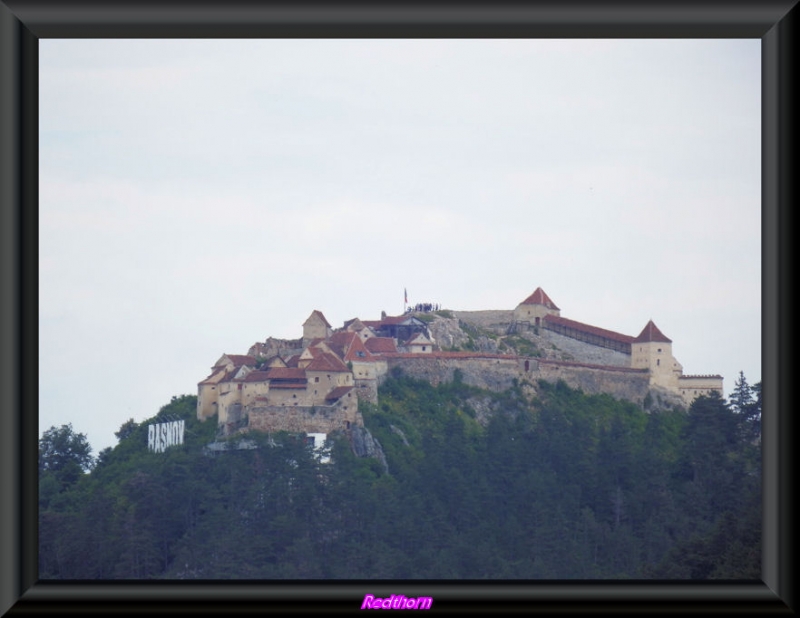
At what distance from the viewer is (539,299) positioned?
55062 mm

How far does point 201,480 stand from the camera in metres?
43.8

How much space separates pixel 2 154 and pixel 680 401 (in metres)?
50.1

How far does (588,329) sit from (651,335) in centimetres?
267

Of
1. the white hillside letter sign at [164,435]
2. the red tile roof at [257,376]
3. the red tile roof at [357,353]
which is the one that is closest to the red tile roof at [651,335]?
the red tile roof at [357,353]

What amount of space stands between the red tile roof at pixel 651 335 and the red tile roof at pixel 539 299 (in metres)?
4.13

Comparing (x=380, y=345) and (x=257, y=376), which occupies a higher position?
(x=380, y=345)

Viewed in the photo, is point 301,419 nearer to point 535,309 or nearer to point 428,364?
point 428,364

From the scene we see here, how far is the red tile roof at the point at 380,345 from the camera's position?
47219 millimetres

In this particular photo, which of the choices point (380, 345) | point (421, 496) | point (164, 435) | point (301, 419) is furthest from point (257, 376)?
point (421, 496)

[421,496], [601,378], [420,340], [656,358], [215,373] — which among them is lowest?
[421,496]

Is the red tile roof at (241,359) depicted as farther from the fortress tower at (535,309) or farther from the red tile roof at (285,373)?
the fortress tower at (535,309)

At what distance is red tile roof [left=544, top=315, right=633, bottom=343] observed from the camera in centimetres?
5422

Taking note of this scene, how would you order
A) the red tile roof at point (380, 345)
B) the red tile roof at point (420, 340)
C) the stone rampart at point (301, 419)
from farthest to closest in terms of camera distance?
1. the red tile roof at point (420, 340)
2. the red tile roof at point (380, 345)
3. the stone rampart at point (301, 419)
